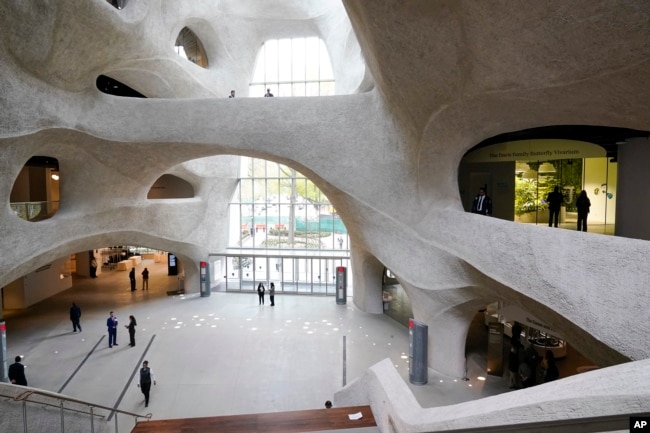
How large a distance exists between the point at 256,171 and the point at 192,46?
25.9 feet

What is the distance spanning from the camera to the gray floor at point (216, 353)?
10703 mm

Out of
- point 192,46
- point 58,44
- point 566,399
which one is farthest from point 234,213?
point 566,399

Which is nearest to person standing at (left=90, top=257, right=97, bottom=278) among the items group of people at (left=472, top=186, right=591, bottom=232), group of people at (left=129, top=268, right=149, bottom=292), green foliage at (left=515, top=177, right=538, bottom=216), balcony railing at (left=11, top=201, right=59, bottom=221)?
group of people at (left=129, top=268, right=149, bottom=292)

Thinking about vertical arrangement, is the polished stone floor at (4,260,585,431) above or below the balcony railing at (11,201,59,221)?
below

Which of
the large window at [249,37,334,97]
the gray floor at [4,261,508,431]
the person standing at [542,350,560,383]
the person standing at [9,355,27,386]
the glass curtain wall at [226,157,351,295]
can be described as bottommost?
the gray floor at [4,261,508,431]

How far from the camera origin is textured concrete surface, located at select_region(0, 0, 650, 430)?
6520mm

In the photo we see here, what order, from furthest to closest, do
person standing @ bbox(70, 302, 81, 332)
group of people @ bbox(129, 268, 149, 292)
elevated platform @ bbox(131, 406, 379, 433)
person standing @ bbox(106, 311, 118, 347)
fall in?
group of people @ bbox(129, 268, 149, 292), person standing @ bbox(70, 302, 81, 332), person standing @ bbox(106, 311, 118, 347), elevated platform @ bbox(131, 406, 379, 433)

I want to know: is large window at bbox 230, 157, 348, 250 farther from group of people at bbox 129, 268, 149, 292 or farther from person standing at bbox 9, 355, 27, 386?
person standing at bbox 9, 355, 27, 386

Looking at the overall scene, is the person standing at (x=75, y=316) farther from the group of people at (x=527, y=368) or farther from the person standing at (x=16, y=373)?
the group of people at (x=527, y=368)

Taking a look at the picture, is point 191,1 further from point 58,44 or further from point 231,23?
point 58,44

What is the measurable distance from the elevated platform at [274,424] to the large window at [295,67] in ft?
74.8

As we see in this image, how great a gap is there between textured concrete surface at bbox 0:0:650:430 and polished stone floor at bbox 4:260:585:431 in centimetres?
177

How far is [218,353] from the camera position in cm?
1330

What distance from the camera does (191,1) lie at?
18.2 meters
